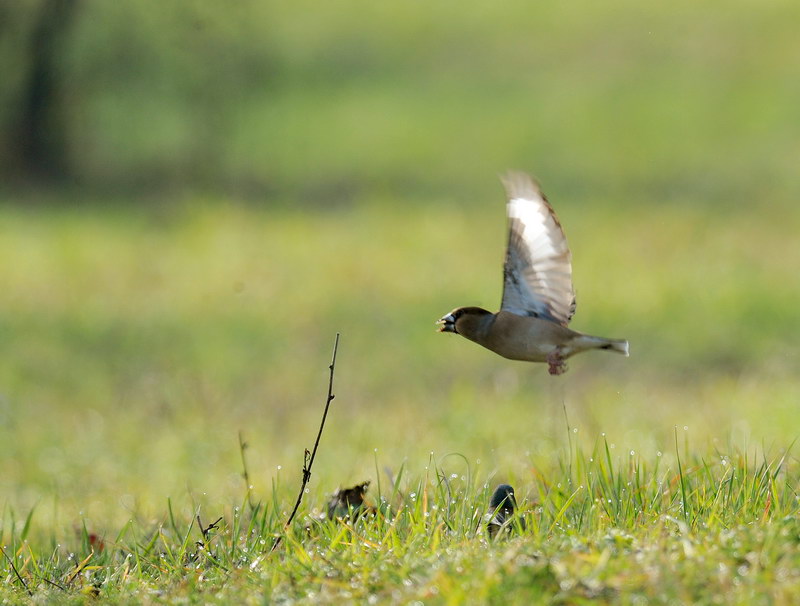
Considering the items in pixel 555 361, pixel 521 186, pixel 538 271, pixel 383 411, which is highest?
pixel 521 186

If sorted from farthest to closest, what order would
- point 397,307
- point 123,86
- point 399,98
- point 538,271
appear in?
point 399,98, point 123,86, point 397,307, point 538,271

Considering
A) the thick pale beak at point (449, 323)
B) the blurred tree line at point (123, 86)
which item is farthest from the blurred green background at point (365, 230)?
the thick pale beak at point (449, 323)

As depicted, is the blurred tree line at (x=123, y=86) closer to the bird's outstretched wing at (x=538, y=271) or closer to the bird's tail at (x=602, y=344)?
the bird's outstretched wing at (x=538, y=271)

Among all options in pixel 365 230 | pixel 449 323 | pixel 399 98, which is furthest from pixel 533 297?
pixel 399 98

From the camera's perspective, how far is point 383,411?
32.4 feet

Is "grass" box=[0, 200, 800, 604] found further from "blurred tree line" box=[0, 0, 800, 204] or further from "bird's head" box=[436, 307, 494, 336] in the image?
"blurred tree line" box=[0, 0, 800, 204]

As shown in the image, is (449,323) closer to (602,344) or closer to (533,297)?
(533,297)

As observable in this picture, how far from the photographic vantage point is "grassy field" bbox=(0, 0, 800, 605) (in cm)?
425

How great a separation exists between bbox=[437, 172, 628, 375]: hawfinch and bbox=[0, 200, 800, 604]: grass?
594 mm

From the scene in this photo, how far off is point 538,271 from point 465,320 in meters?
0.38

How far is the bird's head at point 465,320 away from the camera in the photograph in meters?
3.98

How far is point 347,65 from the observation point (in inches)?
990

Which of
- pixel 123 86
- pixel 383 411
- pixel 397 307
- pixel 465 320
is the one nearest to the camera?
pixel 465 320

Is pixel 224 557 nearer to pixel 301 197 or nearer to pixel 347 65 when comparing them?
pixel 301 197
